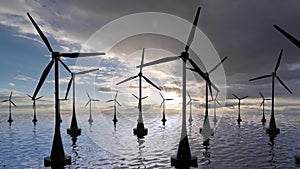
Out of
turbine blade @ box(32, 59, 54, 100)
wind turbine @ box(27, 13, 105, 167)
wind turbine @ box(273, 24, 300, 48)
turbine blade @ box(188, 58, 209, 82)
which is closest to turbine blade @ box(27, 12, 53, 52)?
wind turbine @ box(27, 13, 105, 167)

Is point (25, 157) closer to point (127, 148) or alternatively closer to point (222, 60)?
point (127, 148)

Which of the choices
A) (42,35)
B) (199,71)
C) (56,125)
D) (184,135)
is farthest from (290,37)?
(42,35)

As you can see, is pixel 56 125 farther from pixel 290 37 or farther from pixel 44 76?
pixel 290 37

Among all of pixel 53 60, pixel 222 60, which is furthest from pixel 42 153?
pixel 222 60

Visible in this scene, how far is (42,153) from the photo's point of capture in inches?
1938

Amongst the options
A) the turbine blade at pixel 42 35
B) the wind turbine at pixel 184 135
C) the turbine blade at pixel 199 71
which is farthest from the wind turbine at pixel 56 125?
the turbine blade at pixel 199 71

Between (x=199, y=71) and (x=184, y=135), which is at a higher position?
(x=199, y=71)

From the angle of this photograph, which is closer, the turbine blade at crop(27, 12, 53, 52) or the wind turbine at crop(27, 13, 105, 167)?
the wind turbine at crop(27, 13, 105, 167)

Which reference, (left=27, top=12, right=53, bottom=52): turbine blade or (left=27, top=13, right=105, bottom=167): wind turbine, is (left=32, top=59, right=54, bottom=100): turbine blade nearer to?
(left=27, top=13, right=105, bottom=167): wind turbine

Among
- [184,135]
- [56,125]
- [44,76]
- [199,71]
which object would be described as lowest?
[184,135]

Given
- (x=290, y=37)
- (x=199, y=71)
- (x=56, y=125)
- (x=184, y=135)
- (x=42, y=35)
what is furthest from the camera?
(x=290, y=37)

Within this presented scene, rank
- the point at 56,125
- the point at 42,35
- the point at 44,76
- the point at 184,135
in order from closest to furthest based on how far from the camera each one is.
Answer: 1. the point at 184,135
2. the point at 56,125
3. the point at 44,76
4. the point at 42,35

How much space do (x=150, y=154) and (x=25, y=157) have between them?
2369 cm

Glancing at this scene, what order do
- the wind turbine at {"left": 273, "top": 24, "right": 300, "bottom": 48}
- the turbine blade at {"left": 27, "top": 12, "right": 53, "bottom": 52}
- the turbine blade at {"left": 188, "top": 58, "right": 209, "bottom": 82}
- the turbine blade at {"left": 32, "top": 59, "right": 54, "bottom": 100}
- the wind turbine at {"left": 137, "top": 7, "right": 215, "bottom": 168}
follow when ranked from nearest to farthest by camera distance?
the turbine blade at {"left": 188, "top": 58, "right": 209, "bottom": 82}
the wind turbine at {"left": 137, "top": 7, "right": 215, "bottom": 168}
the turbine blade at {"left": 32, "top": 59, "right": 54, "bottom": 100}
the turbine blade at {"left": 27, "top": 12, "right": 53, "bottom": 52}
the wind turbine at {"left": 273, "top": 24, "right": 300, "bottom": 48}
